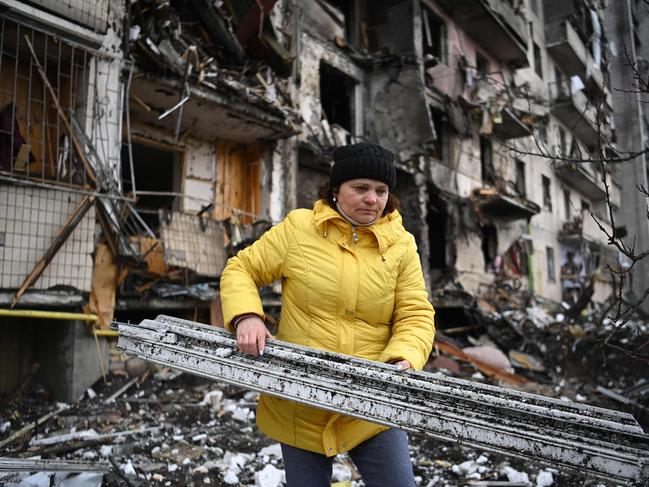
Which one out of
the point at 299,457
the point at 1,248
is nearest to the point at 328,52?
the point at 1,248

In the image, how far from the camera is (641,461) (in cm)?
128

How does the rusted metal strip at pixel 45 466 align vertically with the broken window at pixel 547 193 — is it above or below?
below

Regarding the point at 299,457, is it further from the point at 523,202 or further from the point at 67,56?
the point at 523,202

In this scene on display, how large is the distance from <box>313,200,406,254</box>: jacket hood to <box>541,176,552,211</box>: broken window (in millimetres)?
21340

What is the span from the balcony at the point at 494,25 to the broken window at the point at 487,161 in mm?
3845

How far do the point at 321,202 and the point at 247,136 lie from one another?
23.2 feet

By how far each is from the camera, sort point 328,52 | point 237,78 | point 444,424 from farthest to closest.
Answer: point 328,52, point 237,78, point 444,424

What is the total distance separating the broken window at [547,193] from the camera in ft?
→ 68.9

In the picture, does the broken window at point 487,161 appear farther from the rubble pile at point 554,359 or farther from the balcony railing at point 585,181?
the balcony railing at point 585,181

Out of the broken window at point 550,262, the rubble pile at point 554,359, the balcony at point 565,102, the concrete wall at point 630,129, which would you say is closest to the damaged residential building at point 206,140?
the concrete wall at point 630,129

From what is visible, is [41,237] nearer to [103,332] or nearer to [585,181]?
[103,332]

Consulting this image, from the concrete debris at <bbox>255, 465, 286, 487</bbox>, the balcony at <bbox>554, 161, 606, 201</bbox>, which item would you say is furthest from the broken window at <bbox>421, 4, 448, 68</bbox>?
the concrete debris at <bbox>255, 465, 286, 487</bbox>

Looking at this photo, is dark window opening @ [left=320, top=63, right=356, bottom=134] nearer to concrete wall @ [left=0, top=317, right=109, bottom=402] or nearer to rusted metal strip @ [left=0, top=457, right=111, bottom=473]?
concrete wall @ [left=0, top=317, right=109, bottom=402]

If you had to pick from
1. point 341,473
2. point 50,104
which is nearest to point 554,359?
point 341,473
